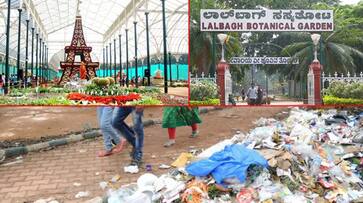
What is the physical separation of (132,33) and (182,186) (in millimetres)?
1527

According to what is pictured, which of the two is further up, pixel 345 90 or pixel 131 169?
pixel 345 90

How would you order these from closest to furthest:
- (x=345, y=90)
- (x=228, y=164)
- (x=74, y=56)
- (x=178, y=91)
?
(x=74, y=56)
(x=178, y=91)
(x=345, y=90)
(x=228, y=164)

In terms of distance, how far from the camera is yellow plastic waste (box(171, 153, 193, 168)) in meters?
3.56

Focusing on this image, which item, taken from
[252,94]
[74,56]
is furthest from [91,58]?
[252,94]

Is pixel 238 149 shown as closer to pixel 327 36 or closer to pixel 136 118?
pixel 136 118

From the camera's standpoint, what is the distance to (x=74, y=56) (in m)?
2.23

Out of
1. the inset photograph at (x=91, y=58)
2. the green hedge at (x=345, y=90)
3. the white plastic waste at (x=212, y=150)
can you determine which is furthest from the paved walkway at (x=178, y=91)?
the white plastic waste at (x=212, y=150)

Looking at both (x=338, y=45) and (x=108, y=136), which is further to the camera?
(x=108, y=136)

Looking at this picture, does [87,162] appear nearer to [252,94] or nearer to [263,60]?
[252,94]

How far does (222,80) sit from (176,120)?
4.17 feet

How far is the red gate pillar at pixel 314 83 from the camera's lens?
2375mm

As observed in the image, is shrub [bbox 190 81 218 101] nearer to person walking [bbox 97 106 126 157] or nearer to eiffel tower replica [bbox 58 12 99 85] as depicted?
eiffel tower replica [bbox 58 12 99 85]

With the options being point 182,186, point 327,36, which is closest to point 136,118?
point 182,186

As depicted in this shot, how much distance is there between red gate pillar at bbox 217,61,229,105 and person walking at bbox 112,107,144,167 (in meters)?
0.78
